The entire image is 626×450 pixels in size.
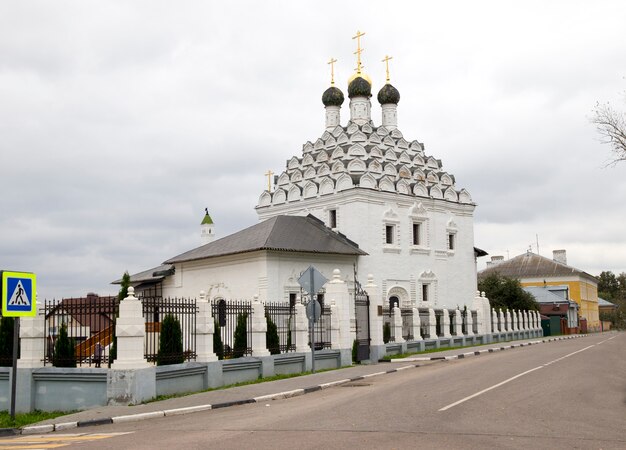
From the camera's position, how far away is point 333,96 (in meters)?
40.3

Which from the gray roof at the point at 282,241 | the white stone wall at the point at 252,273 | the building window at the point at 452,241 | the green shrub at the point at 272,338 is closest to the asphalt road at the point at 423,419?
the green shrub at the point at 272,338

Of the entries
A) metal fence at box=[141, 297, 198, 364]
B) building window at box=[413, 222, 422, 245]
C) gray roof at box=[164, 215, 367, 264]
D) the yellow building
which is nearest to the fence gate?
metal fence at box=[141, 297, 198, 364]

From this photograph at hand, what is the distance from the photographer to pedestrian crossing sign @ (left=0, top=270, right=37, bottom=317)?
10.9 meters

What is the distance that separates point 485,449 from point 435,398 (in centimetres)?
423

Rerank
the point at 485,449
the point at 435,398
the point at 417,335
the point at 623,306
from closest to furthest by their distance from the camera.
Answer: the point at 485,449
the point at 435,398
the point at 417,335
the point at 623,306

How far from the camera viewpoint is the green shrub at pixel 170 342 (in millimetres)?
13625

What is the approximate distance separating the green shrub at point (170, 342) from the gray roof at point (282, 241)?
14262 millimetres

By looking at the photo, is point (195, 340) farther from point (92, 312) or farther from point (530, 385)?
point (530, 385)

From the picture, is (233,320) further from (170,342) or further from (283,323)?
(170,342)

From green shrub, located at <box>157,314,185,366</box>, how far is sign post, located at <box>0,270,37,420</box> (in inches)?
117

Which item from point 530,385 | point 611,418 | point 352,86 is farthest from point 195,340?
point 352,86

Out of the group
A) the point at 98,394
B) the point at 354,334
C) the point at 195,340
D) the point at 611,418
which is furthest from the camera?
the point at 354,334

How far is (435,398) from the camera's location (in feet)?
37.3

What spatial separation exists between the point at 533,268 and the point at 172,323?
185 ft
